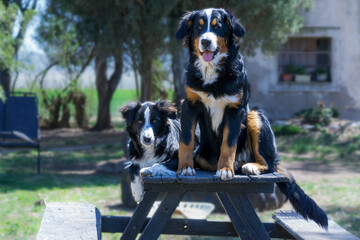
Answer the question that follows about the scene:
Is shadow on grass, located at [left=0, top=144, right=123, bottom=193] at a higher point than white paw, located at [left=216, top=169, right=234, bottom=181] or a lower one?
lower

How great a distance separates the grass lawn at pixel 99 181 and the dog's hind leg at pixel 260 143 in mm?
2840

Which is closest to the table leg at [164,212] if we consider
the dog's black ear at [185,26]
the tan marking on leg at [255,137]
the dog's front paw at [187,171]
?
the dog's front paw at [187,171]

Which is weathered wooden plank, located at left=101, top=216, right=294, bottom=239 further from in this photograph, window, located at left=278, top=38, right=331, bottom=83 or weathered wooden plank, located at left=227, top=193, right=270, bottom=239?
window, located at left=278, top=38, right=331, bottom=83

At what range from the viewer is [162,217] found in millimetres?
3697

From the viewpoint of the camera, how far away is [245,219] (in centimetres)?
365

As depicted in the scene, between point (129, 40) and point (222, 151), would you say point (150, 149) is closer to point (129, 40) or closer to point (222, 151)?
point (222, 151)

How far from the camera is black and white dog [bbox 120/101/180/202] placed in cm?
396

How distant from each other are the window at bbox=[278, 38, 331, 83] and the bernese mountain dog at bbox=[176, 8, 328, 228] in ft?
47.2

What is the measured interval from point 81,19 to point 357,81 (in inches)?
402

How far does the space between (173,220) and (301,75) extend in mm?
14138

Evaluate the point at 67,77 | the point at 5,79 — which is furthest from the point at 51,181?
the point at 67,77

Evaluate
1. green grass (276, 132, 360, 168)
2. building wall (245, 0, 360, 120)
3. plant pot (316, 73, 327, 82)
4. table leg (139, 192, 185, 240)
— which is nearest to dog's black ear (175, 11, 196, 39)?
table leg (139, 192, 185, 240)

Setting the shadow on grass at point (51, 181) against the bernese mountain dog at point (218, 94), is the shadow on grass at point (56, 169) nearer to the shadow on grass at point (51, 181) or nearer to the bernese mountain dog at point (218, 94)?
the shadow on grass at point (51, 181)

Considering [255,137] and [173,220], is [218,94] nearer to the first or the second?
[255,137]
